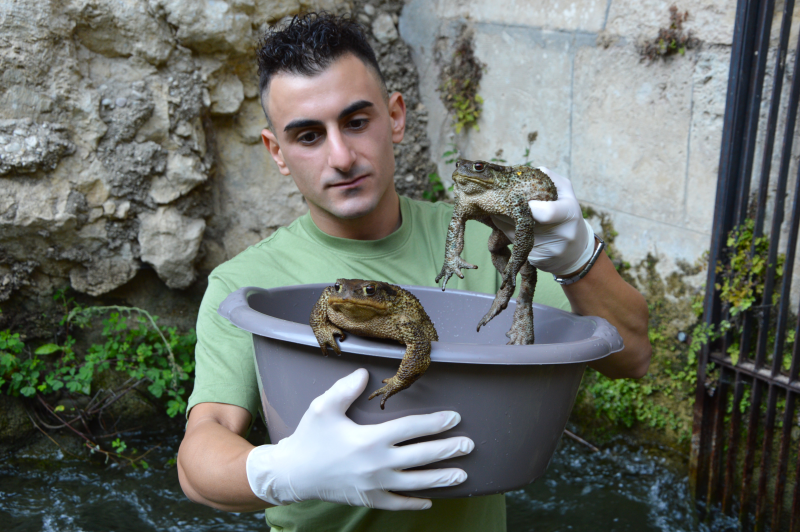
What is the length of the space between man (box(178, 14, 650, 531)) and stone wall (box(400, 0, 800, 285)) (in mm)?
1445

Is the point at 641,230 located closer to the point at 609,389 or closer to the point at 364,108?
the point at 609,389

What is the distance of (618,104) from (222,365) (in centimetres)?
251

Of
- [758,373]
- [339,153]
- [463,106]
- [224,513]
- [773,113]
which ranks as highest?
[463,106]

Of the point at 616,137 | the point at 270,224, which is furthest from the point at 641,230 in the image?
the point at 270,224

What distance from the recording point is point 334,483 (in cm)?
132

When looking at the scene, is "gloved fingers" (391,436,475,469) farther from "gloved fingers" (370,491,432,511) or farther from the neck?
the neck

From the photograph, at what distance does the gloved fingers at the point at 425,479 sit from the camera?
118 cm

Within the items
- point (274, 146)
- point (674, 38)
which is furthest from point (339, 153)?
point (674, 38)

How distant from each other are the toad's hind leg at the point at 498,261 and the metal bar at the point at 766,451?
1.89 m

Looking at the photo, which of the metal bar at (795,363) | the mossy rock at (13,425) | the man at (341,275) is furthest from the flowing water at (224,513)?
the man at (341,275)

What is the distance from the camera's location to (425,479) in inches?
47.8

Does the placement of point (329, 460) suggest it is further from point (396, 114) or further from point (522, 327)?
point (396, 114)

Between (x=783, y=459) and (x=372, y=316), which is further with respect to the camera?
(x=783, y=459)

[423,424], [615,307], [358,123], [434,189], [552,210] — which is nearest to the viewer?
[423,424]
